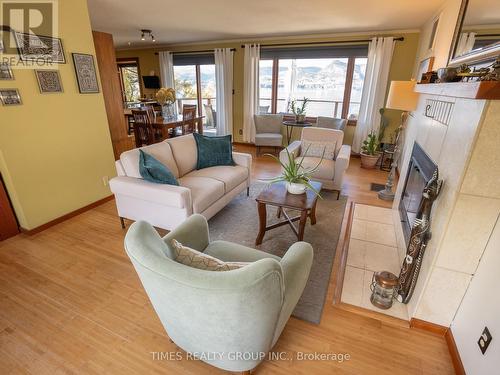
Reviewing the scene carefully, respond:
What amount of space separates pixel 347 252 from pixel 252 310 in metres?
1.68

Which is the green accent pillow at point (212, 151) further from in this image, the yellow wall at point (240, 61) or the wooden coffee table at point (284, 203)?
the yellow wall at point (240, 61)

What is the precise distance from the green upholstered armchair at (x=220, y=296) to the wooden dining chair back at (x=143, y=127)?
4.06 m

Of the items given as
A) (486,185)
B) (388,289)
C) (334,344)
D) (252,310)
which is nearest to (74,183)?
A: (252,310)

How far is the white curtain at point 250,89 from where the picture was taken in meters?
5.36

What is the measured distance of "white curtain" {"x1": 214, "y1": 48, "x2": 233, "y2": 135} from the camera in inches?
223

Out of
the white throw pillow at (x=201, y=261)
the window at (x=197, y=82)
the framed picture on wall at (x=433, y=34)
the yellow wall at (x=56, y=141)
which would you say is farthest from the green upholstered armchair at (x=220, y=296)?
the window at (x=197, y=82)

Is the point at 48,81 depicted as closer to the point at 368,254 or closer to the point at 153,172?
the point at 153,172

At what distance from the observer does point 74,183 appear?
284 centimetres

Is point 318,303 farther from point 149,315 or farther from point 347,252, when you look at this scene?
point 149,315

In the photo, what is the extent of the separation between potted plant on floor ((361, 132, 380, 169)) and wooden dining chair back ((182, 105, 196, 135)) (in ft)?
11.3

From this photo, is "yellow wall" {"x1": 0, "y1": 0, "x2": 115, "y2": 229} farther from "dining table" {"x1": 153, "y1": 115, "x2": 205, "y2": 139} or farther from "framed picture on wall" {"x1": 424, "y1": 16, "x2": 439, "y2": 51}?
"framed picture on wall" {"x1": 424, "y1": 16, "x2": 439, "y2": 51}

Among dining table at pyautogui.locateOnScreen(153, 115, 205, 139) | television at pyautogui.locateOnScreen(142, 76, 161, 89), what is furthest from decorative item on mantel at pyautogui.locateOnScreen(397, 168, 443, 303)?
television at pyautogui.locateOnScreen(142, 76, 161, 89)

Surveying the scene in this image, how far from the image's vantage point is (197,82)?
6.41m

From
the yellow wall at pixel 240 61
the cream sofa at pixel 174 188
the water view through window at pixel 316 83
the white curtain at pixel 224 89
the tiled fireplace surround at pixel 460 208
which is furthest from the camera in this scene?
the white curtain at pixel 224 89
